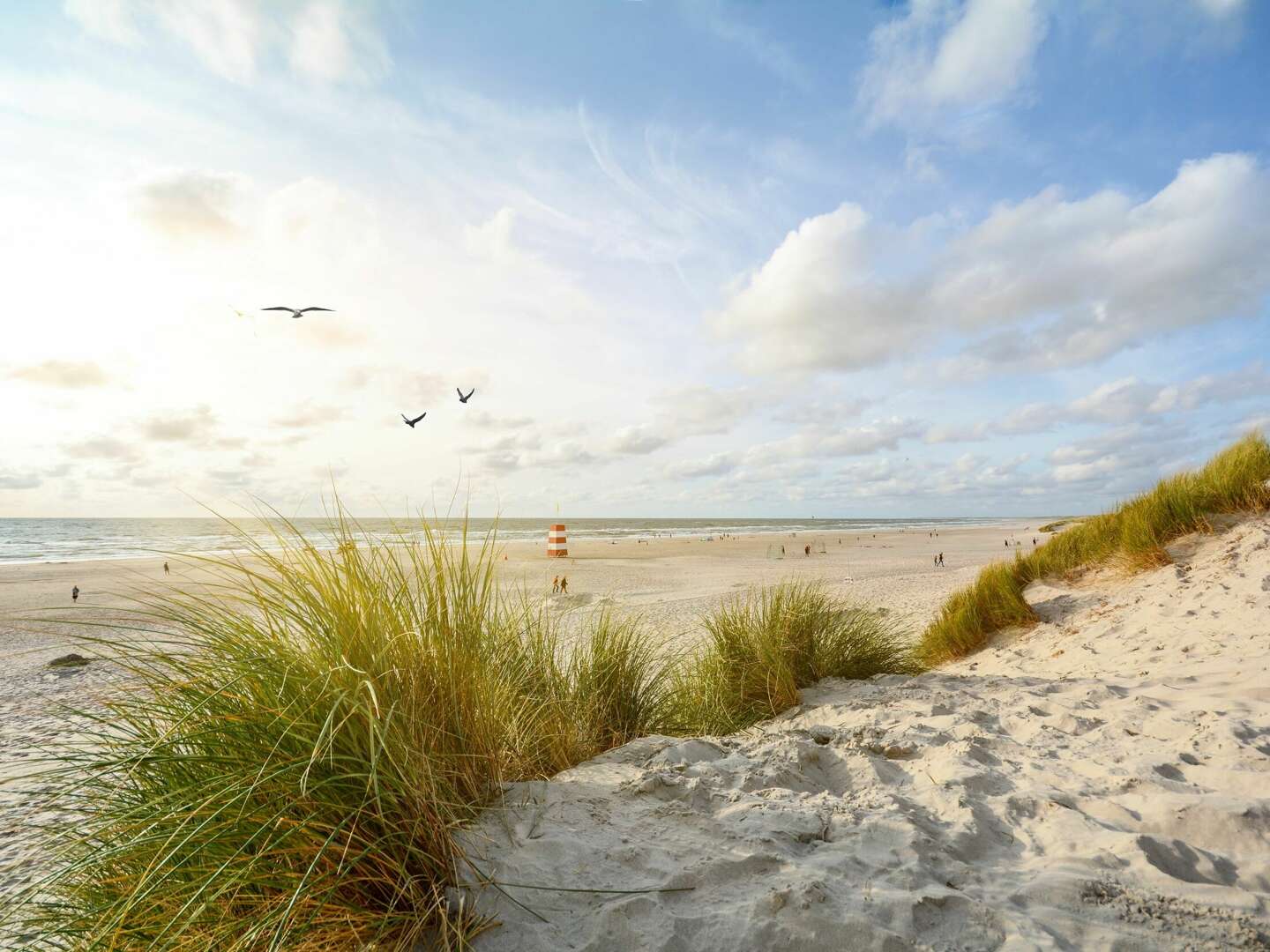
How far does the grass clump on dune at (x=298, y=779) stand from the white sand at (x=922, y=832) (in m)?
0.30

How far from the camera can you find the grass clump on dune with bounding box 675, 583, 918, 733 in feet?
14.6

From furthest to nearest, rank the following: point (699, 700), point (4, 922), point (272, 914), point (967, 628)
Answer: point (967, 628), point (699, 700), point (4, 922), point (272, 914)

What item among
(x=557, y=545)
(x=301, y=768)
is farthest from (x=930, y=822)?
(x=557, y=545)

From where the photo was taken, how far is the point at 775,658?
456cm

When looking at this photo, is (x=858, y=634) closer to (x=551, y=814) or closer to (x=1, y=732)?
(x=551, y=814)

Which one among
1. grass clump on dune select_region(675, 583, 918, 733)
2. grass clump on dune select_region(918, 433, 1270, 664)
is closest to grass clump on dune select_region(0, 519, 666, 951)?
grass clump on dune select_region(675, 583, 918, 733)

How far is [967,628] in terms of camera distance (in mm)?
6879

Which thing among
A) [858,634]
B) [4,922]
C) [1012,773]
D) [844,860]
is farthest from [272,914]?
[858,634]

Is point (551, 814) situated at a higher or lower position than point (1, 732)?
higher

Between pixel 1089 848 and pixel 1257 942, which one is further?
pixel 1089 848

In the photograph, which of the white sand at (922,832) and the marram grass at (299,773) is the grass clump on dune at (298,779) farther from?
the white sand at (922,832)

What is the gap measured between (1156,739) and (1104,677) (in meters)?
1.45

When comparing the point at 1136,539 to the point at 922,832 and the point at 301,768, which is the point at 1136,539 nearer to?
the point at 922,832

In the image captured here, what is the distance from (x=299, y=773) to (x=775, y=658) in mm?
3371
